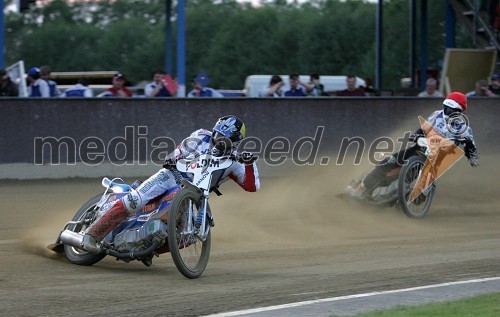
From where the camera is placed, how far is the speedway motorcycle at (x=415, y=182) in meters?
14.6

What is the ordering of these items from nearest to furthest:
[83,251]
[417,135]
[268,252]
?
[83,251]
[268,252]
[417,135]

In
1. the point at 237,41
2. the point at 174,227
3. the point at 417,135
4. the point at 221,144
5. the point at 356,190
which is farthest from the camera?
the point at 237,41

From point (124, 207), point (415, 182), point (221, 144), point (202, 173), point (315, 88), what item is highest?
A: point (221, 144)

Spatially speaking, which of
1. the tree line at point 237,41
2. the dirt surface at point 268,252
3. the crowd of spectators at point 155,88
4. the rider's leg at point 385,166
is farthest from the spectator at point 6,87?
the tree line at point 237,41

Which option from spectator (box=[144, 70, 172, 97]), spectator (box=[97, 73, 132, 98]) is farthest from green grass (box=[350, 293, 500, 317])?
spectator (box=[97, 73, 132, 98])

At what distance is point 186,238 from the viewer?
9.39 meters

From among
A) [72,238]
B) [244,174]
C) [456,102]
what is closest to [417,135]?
[456,102]

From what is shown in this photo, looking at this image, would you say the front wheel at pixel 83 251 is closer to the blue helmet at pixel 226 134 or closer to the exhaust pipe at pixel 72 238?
the exhaust pipe at pixel 72 238

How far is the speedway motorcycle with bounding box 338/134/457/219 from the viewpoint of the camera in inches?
573

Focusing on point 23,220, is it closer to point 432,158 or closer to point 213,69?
point 432,158

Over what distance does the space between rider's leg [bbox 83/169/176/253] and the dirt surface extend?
34 centimetres

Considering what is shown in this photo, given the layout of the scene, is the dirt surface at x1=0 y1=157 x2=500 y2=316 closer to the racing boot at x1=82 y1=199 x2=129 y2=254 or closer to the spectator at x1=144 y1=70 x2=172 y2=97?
the racing boot at x1=82 y1=199 x2=129 y2=254

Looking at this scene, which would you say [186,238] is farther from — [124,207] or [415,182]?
[415,182]

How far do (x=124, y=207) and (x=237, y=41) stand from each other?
4944cm
